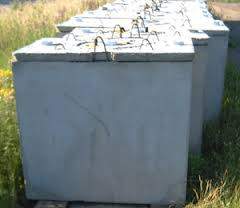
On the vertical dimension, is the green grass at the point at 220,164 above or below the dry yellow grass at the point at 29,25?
above

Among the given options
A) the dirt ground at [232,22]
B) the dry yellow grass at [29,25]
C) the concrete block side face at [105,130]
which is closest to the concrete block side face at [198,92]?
the concrete block side face at [105,130]

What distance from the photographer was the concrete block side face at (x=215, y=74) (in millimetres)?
4789

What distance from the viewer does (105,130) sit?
137 inches

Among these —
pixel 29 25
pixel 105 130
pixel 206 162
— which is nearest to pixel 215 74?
pixel 206 162

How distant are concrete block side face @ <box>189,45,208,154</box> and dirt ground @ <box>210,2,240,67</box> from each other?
4627mm

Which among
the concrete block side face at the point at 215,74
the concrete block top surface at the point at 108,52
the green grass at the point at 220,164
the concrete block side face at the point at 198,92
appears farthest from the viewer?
the concrete block side face at the point at 215,74

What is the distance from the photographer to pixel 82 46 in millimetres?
3588

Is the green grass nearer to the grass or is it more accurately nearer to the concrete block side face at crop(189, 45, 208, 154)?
the grass

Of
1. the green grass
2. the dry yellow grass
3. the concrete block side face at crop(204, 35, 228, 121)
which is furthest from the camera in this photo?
the dry yellow grass

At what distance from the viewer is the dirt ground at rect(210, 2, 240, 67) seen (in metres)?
9.50

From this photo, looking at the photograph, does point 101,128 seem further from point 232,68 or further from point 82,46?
point 232,68

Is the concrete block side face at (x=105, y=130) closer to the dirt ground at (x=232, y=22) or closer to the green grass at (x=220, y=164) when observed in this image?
the green grass at (x=220, y=164)

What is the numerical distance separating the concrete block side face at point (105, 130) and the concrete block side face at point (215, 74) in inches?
56.7

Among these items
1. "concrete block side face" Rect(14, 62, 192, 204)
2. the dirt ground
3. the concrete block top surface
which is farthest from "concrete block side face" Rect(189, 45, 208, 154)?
the dirt ground
